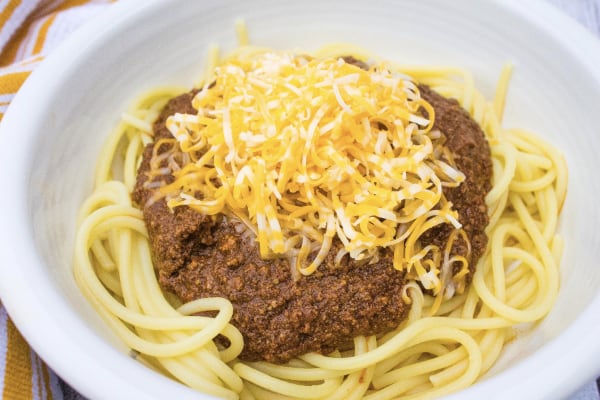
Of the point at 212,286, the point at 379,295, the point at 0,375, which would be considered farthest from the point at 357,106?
the point at 0,375

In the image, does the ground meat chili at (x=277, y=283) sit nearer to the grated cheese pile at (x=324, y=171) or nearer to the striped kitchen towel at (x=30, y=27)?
the grated cheese pile at (x=324, y=171)

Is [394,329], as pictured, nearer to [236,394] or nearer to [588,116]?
[236,394]

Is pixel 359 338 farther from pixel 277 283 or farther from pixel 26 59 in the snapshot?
pixel 26 59

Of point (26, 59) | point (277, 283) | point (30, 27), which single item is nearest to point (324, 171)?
point (277, 283)

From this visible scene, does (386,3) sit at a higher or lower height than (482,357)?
higher

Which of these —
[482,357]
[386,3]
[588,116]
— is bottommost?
[482,357]

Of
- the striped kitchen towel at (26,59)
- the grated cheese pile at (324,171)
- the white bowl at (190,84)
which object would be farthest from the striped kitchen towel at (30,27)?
the grated cheese pile at (324,171)
